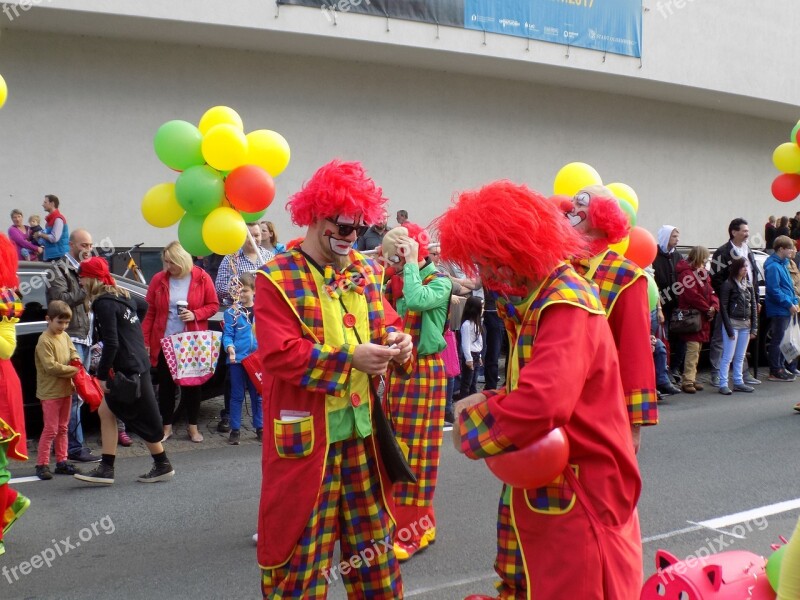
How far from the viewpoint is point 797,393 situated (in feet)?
36.1

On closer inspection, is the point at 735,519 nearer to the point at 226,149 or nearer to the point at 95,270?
the point at 226,149

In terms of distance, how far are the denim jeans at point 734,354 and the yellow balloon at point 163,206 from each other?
7.88 meters

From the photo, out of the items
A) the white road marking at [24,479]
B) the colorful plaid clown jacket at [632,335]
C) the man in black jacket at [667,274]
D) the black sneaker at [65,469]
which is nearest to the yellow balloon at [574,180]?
the colorful plaid clown jacket at [632,335]

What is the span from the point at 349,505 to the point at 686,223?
21.0 metres

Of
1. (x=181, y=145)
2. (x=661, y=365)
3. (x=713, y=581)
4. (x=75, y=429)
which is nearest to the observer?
(x=713, y=581)

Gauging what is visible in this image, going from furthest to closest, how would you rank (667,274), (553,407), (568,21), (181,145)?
(568,21), (667,274), (181,145), (553,407)

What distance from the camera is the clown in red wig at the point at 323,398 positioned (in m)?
3.25

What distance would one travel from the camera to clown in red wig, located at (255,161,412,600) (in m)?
3.25

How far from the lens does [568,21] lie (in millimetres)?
17562

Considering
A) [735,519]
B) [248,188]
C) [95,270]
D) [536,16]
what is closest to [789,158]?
[735,519]

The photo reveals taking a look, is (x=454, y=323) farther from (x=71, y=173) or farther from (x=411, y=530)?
(x=71, y=173)

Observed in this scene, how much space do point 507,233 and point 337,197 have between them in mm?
1052

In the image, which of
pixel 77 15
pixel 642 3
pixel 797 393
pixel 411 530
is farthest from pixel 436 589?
pixel 642 3

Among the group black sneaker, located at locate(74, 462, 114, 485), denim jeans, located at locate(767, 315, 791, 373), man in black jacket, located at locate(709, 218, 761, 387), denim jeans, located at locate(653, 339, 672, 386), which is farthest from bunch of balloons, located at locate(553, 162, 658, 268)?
denim jeans, located at locate(767, 315, 791, 373)
